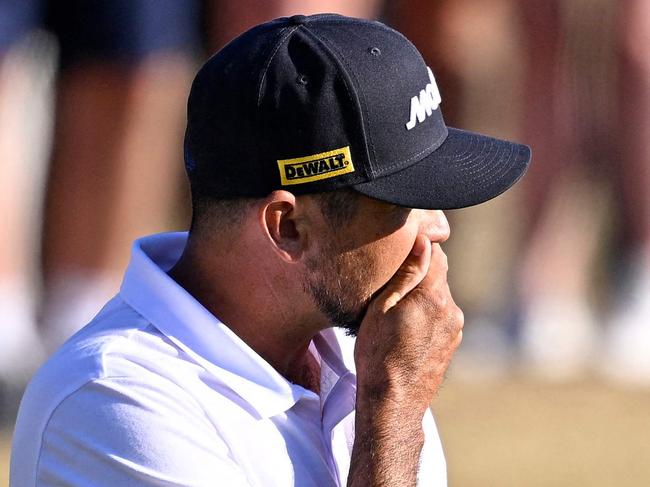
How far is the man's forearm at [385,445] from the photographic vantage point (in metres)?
2.35

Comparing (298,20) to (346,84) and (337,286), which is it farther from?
(337,286)

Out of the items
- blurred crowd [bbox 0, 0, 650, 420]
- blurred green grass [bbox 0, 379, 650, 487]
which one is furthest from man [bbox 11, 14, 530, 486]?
blurred crowd [bbox 0, 0, 650, 420]

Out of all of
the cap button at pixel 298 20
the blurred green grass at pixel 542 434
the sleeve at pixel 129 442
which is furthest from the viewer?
the blurred green grass at pixel 542 434

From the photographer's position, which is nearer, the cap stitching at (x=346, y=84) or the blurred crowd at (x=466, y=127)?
the cap stitching at (x=346, y=84)

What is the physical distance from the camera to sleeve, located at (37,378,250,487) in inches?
89.5

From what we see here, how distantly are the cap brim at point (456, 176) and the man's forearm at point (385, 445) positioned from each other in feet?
1.20

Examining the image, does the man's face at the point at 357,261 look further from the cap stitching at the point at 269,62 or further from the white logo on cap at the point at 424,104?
the cap stitching at the point at 269,62

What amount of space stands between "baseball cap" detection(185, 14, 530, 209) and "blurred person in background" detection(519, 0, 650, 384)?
3820 mm

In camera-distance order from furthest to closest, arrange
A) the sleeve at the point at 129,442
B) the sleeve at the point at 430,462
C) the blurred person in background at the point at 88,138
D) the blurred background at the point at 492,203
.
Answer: the blurred person in background at the point at 88,138 < the blurred background at the point at 492,203 < the sleeve at the point at 430,462 < the sleeve at the point at 129,442

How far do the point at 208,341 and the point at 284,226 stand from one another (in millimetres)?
257

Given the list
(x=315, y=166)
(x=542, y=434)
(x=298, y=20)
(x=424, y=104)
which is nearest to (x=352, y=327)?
(x=315, y=166)

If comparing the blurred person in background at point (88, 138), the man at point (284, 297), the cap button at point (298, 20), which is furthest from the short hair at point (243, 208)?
the blurred person in background at point (88, 138)

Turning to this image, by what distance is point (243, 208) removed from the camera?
2.55m

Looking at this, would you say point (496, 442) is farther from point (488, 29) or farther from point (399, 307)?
point (399, 307)
